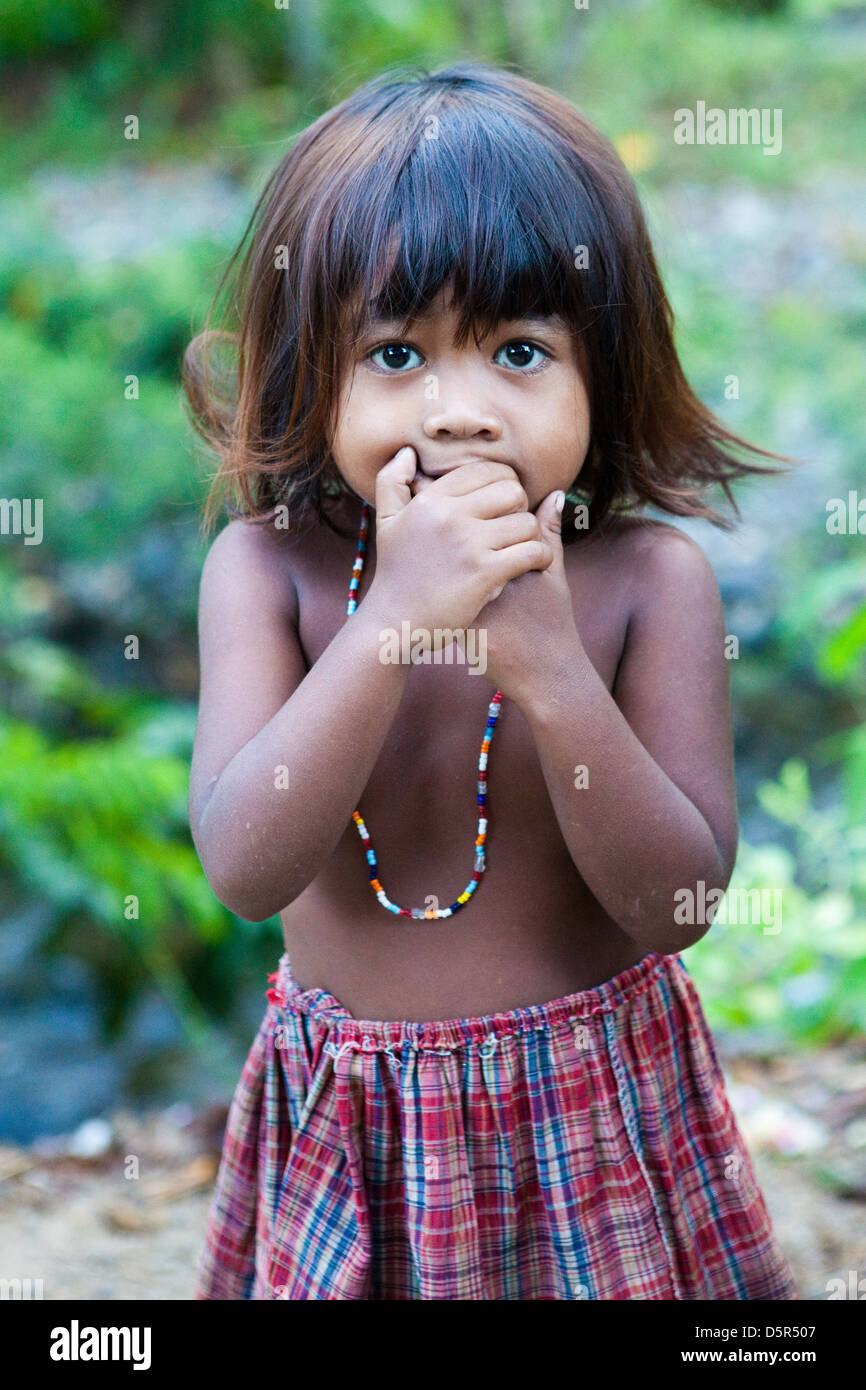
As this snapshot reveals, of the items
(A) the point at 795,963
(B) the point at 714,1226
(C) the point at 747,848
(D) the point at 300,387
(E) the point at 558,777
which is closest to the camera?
(E) the point at 558,777

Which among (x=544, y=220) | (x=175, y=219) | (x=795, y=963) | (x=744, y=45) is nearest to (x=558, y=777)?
(x=544, y=220)

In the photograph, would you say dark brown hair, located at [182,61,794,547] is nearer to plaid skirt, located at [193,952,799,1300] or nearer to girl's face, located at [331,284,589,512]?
girl's face, located at [331,284,589,512]

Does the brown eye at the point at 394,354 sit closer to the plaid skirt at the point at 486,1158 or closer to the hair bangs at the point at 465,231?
the hair bangs at the point at 465,231

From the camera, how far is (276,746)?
→ 1178 millimetres

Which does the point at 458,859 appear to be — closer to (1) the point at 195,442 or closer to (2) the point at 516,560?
(2) the point at 516,560

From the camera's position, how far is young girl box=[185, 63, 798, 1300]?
3.92 feet

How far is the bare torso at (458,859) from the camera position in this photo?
1.36 m

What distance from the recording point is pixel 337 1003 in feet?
4.58

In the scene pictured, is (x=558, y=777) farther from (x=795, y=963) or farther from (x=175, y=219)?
(x=175, y=219)

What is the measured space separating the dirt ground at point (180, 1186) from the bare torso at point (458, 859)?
1057 millimetres

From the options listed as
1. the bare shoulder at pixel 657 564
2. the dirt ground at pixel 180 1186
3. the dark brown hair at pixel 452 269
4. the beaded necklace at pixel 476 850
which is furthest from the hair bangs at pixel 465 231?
the dirt ground at pixel 180 1186

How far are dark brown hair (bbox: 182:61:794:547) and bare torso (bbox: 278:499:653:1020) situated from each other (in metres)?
0.17
